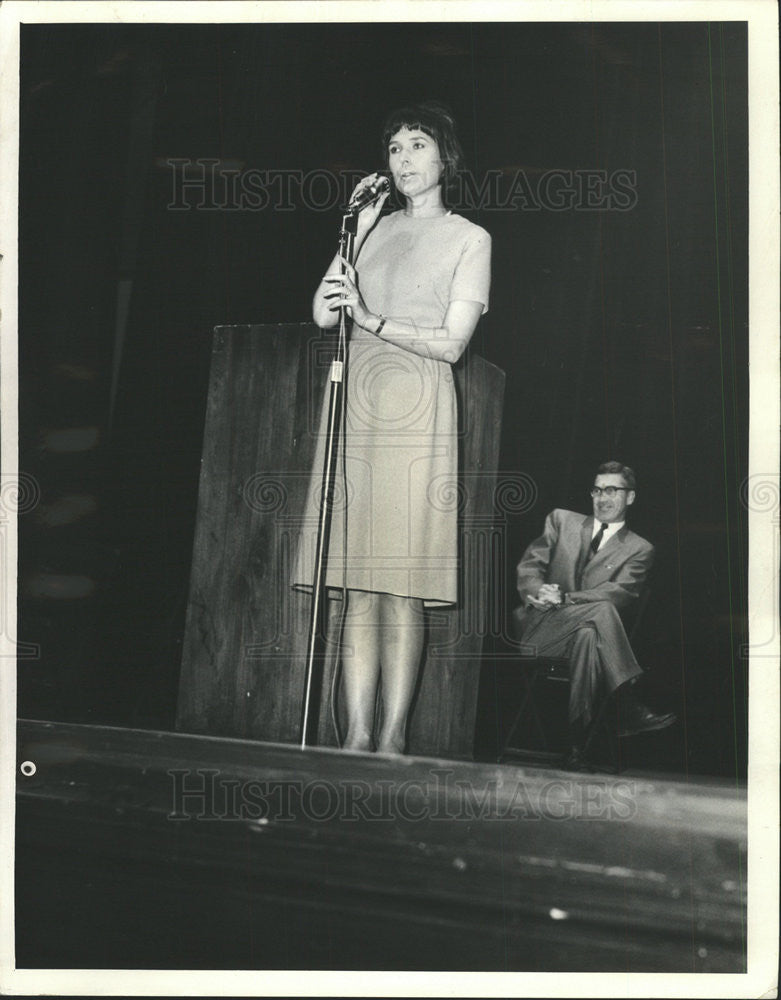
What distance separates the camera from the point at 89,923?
2.36 meters

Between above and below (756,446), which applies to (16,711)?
below

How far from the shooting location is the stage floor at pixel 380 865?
229 centimetres

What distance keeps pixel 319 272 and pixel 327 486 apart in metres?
0.54

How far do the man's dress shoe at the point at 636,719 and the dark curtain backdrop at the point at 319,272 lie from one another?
18 centimetres

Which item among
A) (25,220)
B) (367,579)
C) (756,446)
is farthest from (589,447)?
(25,220)

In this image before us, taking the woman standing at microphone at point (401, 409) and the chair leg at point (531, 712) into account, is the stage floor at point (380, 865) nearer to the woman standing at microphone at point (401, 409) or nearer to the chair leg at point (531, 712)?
the chair leg at point (531, 712)

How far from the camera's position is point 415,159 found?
93.4 inches

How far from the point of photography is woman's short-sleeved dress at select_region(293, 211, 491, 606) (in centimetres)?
233

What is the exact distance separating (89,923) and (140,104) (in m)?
2.05

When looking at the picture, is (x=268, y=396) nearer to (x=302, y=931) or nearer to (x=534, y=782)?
(x=534, y=782)

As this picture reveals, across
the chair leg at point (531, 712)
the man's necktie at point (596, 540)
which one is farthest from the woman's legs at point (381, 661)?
the man's necktie at point (596, 540)

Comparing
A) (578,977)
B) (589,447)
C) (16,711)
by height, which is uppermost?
(589,447)

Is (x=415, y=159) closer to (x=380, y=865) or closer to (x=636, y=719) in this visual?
(x=636, y=719)

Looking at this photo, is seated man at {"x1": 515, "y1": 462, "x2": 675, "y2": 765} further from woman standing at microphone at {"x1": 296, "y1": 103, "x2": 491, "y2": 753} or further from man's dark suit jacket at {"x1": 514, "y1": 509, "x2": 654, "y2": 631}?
woman standing at microphone at {"x1": 296, "y1": 103, "x2": 491, "y2": 753}
